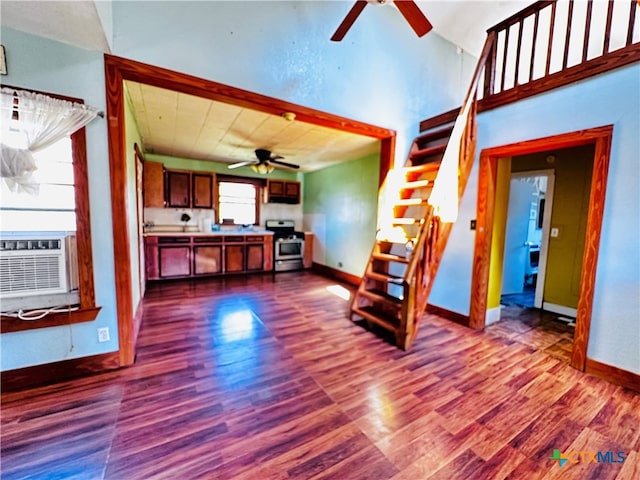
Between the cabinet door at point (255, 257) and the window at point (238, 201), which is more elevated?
the window at point (238, 201)

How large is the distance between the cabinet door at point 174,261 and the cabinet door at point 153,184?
84 centimetres

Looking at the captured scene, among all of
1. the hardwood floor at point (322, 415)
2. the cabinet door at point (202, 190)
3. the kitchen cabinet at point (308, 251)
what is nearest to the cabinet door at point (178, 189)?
the cabinet door at point (202, 190)

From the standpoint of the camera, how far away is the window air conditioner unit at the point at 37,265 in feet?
5.53

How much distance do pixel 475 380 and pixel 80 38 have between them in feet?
11.6

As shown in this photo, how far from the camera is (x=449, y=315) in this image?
3.13 meters

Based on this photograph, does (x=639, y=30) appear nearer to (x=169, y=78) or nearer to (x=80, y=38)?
(x=169, y=78)

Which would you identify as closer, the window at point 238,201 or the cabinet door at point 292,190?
the window at point 238,201

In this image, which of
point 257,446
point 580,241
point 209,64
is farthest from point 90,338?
point 580,241

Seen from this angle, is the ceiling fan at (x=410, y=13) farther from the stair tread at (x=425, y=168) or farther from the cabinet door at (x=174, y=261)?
the cabinet door at (x=174, y=261)

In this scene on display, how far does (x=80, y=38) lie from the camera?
168 centimetres

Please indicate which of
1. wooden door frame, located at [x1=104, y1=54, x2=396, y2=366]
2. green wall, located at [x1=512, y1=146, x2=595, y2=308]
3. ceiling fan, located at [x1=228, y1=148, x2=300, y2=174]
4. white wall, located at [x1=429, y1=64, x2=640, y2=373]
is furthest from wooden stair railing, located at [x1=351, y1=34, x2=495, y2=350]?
ceiling fan, located at [x1=228, y1=148, x2=300, y2=174]

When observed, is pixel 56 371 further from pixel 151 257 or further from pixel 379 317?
pixel 151 257

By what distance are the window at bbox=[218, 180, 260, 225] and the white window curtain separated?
3909mm

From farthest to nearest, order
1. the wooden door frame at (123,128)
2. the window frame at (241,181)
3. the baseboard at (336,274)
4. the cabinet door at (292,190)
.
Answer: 1. the cabinet door at (292,190)
2. the window frame at (241,181)
3. the baseboard at (336,274)
4. the wooden door frame at (123,128)
